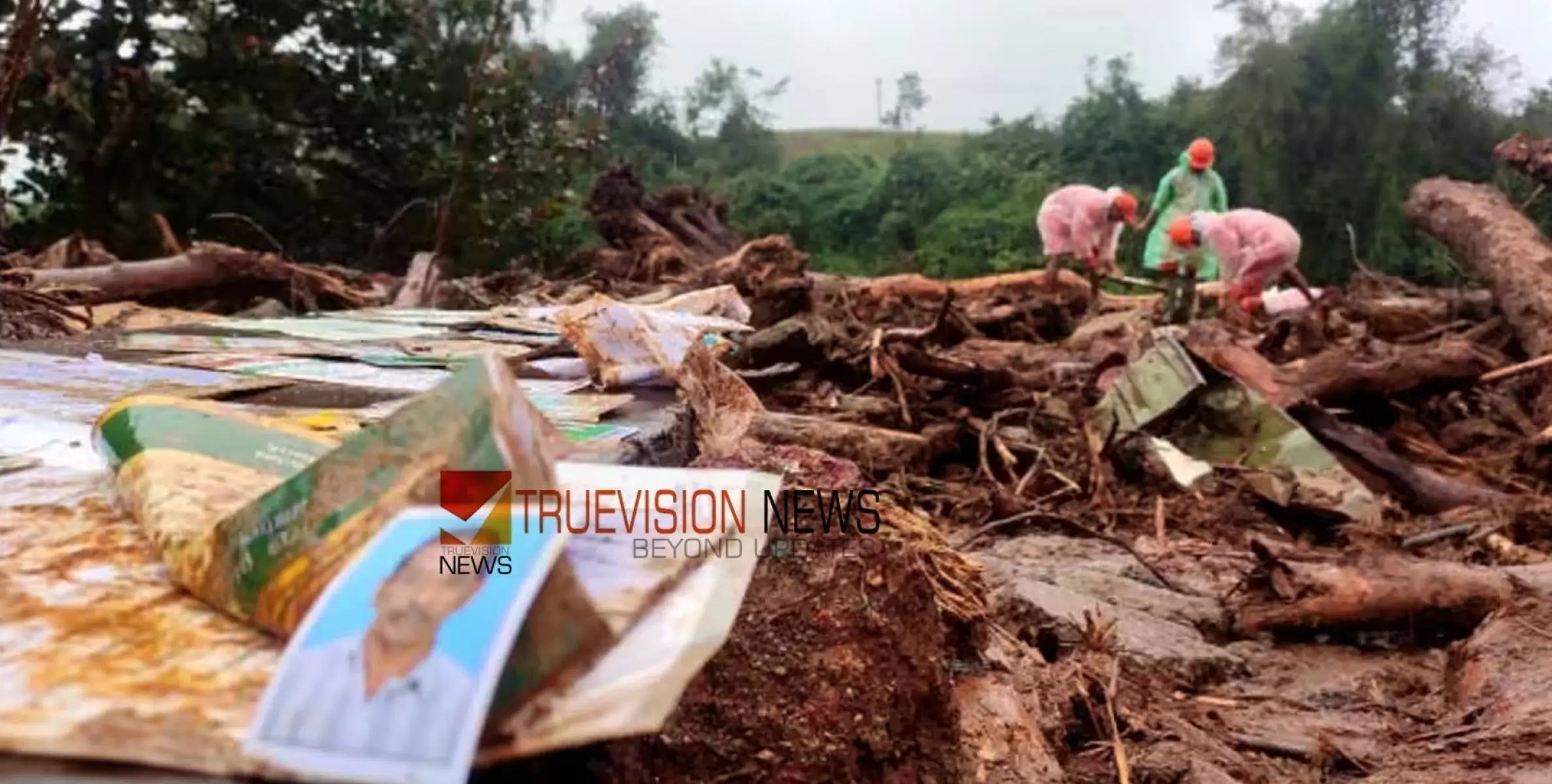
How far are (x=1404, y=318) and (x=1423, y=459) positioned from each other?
2939 mm

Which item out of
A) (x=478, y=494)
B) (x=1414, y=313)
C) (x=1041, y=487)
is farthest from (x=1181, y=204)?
(x=478, y=494)

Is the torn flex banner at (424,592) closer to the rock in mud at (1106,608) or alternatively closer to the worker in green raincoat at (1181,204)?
the rock in mud at (1106,608)

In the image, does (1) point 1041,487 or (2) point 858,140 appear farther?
→ (2) point 858,140

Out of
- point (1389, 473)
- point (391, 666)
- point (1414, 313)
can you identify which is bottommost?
point (1389, 473)

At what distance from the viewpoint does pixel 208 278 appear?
22.8 feet

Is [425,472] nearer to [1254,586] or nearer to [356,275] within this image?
[1254,586]

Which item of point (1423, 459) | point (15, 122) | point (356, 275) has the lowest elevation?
point (1423, 459)

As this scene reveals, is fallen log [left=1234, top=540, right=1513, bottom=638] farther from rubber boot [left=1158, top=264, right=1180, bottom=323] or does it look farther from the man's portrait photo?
rubber boot [left=1158, top=264, right=1180, bottom=323]

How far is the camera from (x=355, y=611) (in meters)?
1.12

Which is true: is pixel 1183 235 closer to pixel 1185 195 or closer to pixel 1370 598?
pixel 1185 195

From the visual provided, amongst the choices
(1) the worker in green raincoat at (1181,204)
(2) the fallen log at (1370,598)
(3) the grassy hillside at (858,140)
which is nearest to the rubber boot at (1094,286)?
(1) the worker in green raincoat at (1181,204)

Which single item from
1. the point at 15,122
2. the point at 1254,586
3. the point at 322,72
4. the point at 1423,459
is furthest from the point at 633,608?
the point at 322,72

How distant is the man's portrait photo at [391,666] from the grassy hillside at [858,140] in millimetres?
28619

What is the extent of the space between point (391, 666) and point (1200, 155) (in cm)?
1024
